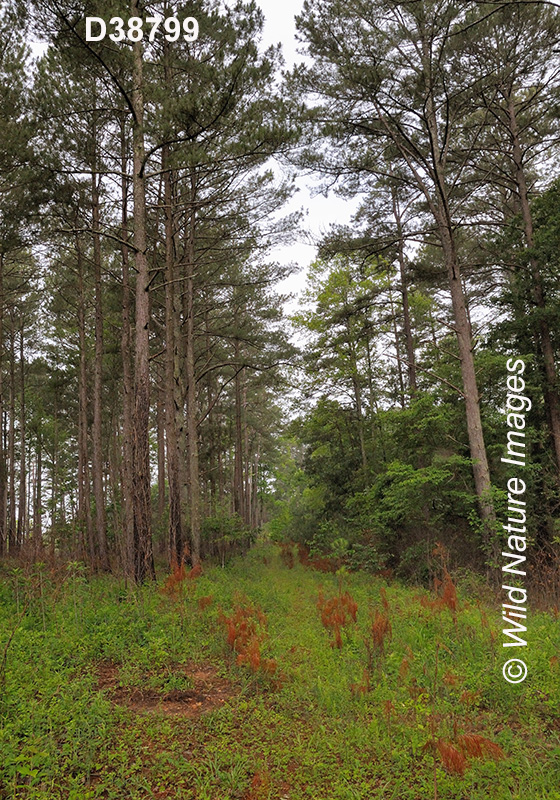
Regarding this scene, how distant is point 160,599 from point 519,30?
41.9 feet

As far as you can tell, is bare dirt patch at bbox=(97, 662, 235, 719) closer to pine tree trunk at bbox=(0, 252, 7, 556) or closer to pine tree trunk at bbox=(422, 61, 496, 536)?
pine tree trunk at bbox=(422, 61, 496, 536)

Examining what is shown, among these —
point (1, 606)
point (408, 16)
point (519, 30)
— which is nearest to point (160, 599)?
point (1, 606)

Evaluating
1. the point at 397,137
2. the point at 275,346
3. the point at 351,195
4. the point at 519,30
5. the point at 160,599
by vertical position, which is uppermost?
the point at 519,30

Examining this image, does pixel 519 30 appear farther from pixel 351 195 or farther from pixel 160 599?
pixel 160 599

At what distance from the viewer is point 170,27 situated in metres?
9.11

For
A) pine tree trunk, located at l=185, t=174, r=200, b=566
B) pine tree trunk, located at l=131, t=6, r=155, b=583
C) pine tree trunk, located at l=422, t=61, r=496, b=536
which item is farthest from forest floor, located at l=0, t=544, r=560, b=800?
pine tree trunk, located at l=185, t=174, r=200, b=566

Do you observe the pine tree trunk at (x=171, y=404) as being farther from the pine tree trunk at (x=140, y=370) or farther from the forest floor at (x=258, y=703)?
the forest floor at (x=258, y=703)

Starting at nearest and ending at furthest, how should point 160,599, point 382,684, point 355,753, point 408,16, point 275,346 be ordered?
point 355,753
point 382,684
point 160,599
point 408,16
point 275,346
